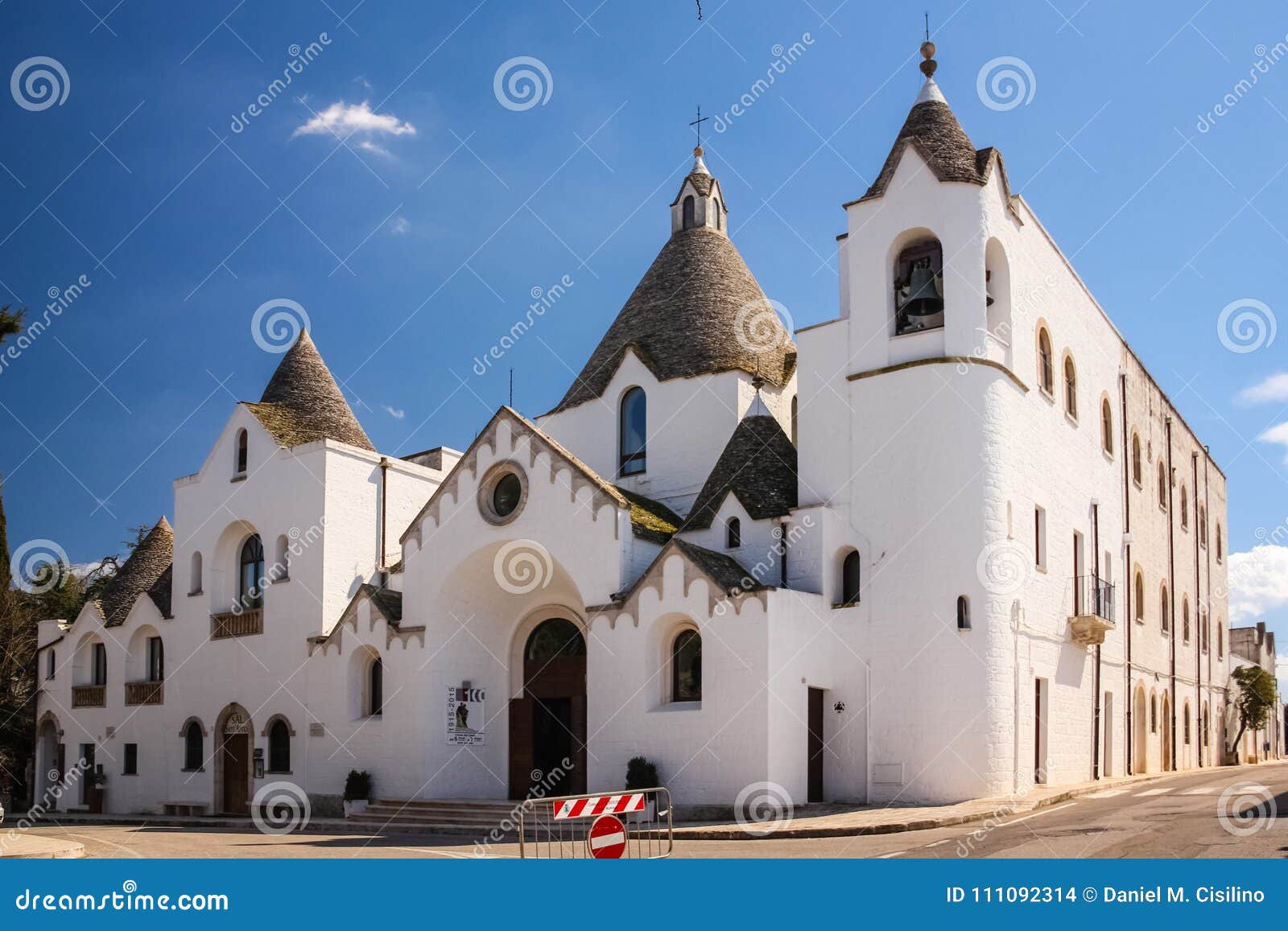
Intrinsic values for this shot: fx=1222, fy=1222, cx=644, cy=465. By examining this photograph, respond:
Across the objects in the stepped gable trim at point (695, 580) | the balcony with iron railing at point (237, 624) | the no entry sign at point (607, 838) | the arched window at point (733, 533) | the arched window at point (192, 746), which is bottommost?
the arched window at point (192, 746)

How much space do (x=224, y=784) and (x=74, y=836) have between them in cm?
814

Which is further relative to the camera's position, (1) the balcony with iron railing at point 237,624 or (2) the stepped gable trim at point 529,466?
(1) the balcony with iron railing at point 237,624

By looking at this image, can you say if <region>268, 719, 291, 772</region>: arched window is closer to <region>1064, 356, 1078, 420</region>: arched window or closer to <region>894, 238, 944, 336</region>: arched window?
<region>894, 238, 944, 336</region>: arched window

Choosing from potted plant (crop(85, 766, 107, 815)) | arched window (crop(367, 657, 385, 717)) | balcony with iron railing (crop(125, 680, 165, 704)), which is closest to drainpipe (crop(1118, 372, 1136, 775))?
arched window (crop(367, 657, 385, 717))

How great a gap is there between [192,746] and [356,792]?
309 inches

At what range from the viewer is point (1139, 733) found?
34.0 meters

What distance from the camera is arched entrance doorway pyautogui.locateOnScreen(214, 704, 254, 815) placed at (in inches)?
1216

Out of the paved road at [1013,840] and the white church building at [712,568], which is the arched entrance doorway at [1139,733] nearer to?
the white church building at [712,568]

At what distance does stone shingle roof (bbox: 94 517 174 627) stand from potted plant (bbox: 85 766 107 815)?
4219 mm

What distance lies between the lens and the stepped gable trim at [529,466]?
2489cm

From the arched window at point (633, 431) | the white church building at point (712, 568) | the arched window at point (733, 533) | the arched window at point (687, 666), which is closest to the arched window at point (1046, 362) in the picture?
the white church building at point (712, 568)

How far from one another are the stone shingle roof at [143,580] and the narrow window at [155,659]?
1.13 m

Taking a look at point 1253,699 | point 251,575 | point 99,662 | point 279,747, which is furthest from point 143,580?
point 1253,699

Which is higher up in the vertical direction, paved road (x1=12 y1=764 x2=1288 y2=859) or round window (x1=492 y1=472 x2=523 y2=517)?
round window (x1=492 y1=472 x2=523 y2=517)
